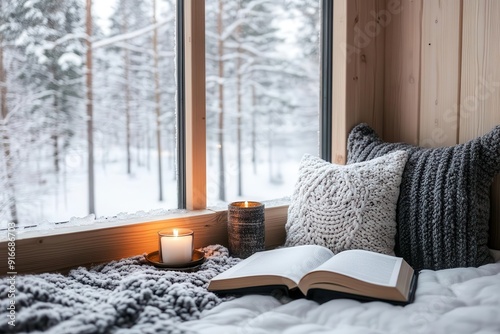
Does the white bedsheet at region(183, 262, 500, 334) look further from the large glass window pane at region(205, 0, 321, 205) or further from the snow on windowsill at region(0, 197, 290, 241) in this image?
the large glass window pane at region(205, 0, 321, 205)

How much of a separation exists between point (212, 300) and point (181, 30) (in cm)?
84

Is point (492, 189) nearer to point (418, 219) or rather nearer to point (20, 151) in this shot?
point (418, 219)

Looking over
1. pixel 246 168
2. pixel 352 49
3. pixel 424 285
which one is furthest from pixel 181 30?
pixel 424 285

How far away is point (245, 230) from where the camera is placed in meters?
1.43

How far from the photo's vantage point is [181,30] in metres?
1.50

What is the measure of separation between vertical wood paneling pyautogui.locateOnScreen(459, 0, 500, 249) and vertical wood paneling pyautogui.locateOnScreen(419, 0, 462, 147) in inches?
1.1

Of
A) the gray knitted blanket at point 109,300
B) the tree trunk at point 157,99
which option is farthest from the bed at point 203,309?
the tree trunk at point 157,99

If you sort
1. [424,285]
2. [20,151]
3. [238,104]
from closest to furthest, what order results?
[424,285], [20,151], [238,104]

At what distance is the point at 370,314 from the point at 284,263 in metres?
0.27

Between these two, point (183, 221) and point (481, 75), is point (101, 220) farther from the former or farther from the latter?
point (481, 75)

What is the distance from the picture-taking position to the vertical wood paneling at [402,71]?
5.61 ft

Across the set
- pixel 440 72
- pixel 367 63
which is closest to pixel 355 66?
pixel 367 63

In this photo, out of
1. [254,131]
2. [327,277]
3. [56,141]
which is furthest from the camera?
[254,131]

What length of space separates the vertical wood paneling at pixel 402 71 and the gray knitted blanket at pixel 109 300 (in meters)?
0.91
